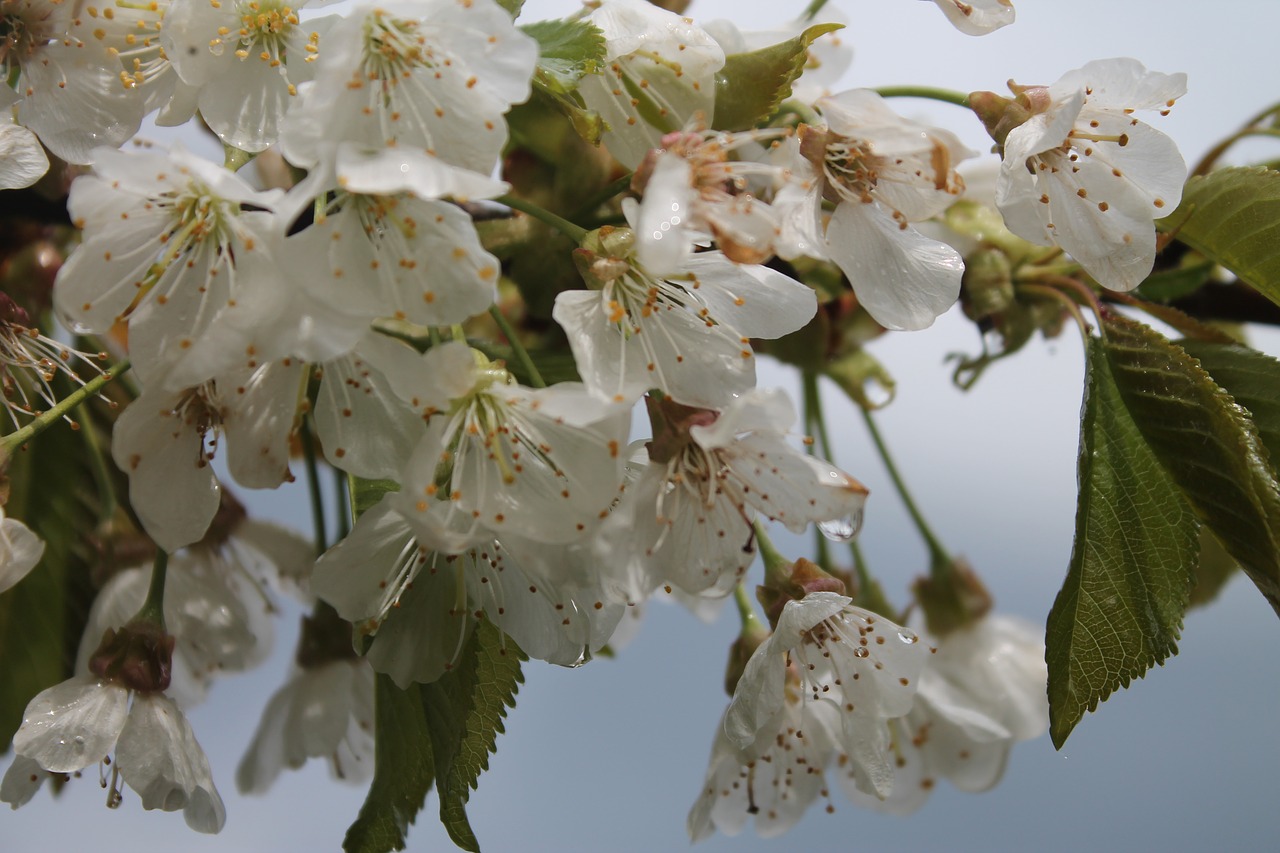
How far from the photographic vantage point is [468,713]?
96 centimetres

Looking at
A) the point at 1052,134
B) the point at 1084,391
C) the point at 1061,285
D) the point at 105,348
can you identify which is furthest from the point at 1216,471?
the point at 105,348

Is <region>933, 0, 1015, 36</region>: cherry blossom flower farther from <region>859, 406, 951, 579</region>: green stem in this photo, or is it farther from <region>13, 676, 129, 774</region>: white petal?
<region>13, 676, 129, 774</region>: white petal

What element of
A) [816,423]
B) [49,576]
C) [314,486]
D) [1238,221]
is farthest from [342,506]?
[1238,221]

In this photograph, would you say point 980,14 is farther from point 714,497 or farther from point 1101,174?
point 714,497

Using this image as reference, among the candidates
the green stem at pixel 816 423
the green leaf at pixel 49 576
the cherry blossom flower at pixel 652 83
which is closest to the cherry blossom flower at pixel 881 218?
the cherry blossom flower at pixel 652 83

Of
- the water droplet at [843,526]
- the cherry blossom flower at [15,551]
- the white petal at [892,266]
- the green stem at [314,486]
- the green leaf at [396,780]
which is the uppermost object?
the white petal at [892,266]

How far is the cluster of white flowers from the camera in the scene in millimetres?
792

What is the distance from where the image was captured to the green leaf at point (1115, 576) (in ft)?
3.05

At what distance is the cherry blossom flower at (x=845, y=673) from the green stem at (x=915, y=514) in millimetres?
A: 557

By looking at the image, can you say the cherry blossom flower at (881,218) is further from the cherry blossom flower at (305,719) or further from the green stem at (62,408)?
the cherry blossom flower at (305,719)

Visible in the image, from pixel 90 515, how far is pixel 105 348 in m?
0.25

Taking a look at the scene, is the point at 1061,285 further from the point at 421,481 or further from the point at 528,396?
the point at 421,481

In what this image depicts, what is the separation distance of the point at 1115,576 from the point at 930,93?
0.57 meters

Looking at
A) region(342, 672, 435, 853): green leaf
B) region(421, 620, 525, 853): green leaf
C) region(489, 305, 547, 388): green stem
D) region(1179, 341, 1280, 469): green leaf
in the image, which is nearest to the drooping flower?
region(342, 672, 435, 853): green leaf
